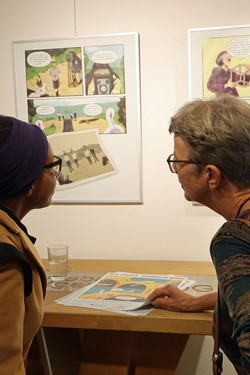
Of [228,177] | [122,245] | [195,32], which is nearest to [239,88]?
[195,32]

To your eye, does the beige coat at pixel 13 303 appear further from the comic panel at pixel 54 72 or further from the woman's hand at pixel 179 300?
the comic panel at pixel 54 72

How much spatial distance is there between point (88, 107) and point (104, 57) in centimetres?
24

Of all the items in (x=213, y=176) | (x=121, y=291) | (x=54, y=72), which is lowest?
(x=121, y=291)

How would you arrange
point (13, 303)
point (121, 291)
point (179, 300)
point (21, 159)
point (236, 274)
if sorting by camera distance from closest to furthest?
point (236, 274)
point (13, 303)
point (21, 159)
point (179, 300)
point (121, 291)

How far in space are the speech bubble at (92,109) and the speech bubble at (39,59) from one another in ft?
0.93

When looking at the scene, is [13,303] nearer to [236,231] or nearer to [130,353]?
[236,231]

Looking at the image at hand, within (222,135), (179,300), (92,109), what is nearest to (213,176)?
(222,135)

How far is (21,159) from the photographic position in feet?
3.53

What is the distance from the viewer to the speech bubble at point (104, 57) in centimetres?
222

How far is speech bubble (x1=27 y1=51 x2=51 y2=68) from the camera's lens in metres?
2.29

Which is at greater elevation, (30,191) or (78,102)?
(78,102)

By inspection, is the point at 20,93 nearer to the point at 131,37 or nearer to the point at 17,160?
the point at 131,37

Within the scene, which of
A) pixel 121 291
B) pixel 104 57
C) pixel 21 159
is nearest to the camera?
pixel 21 159

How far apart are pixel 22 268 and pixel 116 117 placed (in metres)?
1.36
